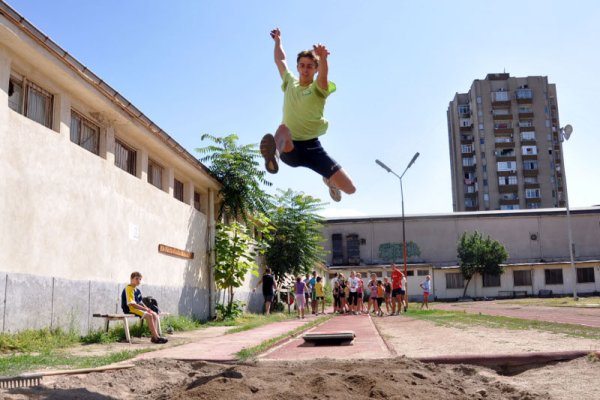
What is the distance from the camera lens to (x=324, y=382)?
14.6 ft

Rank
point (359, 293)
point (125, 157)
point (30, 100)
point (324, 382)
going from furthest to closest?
point (359, 293), point (125, 157), point (30, 100), point (324, 382)

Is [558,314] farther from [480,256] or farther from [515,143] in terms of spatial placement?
[515,143]

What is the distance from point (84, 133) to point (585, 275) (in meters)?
54.5

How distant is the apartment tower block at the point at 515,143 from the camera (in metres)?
83.4

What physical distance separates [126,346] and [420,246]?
52361 millimetres

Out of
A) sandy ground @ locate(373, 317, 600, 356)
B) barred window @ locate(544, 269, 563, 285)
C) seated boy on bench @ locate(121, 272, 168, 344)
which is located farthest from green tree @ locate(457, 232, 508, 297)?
seated boy on bench @ locate(121, 272, 168, 344)

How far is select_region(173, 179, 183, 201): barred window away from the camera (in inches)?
668

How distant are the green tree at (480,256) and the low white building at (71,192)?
42.7 meters

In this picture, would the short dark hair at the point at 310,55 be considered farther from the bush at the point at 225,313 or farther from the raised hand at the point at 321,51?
the bush at the point at 225,313

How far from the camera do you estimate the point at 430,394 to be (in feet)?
14.2

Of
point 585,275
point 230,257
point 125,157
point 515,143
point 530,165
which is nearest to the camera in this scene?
point 125,157

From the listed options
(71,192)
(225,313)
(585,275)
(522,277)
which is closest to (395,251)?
(522,277)

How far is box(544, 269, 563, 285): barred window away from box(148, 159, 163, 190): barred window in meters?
48.1

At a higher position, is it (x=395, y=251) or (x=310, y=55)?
(x=395, y=251)
